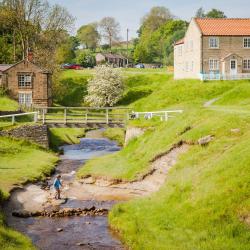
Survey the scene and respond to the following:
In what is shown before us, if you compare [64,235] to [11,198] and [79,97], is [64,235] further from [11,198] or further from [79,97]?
[79,97]

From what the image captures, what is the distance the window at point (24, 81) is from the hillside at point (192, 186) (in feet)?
110

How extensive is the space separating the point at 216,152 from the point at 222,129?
3198 mm

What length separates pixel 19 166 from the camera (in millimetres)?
40906

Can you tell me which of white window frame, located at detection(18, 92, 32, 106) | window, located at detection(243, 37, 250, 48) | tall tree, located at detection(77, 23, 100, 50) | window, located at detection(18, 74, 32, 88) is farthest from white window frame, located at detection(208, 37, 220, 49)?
tall tree, located at detection(77, 23, 100, 50)

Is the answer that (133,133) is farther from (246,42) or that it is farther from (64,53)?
(64,53)

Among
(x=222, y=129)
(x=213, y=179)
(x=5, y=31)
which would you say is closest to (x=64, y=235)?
(x=213, y=179)

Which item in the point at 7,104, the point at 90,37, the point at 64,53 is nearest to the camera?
the point at 7,104

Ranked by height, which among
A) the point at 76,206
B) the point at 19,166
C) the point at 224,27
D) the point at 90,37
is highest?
the point at 90,37

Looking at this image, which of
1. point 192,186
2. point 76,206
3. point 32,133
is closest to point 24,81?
point 32,133

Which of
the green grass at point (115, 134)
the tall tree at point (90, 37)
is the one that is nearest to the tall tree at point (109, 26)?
the tall tree at point (90, 37)

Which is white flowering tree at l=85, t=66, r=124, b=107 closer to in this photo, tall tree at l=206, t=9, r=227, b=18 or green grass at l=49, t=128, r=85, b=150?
green grass at l=49, t=128, r=85, b=150

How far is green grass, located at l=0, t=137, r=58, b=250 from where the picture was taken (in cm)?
2478

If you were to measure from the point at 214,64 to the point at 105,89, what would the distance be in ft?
61.6

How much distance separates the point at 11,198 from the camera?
32.5 metres
